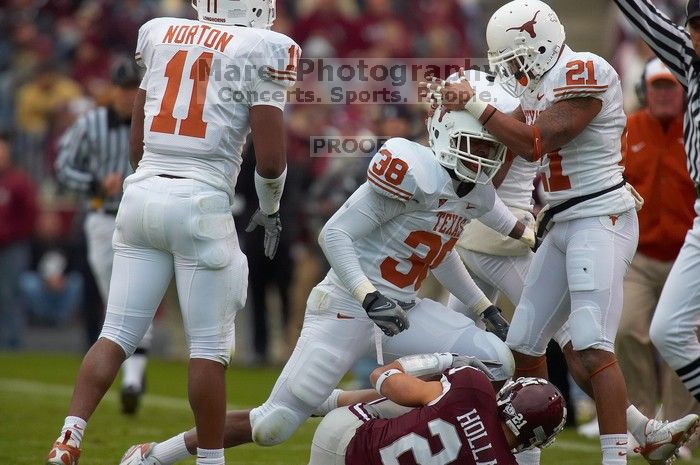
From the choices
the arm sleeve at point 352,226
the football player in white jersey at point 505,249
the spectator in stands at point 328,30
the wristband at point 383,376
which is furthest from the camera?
the spectator in stands at point 328,30

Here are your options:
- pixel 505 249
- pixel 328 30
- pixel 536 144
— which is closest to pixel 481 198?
pixel 536 144

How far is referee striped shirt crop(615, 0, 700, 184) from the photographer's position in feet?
16.9

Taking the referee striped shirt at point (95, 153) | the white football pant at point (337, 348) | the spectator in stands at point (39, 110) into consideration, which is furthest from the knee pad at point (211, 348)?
the spectator in stands at point (39, 110)

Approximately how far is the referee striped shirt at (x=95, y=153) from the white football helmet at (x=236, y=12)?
3.06 m

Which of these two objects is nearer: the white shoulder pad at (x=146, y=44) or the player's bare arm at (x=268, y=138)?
the player's bare arm at (x=268, y=138)

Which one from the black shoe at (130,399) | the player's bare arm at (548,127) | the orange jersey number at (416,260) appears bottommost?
the black shoe at (130,399)

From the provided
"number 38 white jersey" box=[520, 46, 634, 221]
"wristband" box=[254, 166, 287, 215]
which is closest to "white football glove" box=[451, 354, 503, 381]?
"number 38 white jersey" box=[520, 46, 634, 221]

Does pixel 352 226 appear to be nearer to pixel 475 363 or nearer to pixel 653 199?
pixel 475 363

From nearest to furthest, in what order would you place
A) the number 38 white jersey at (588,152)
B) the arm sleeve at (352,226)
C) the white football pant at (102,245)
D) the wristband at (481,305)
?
1. the arm sleeve at (352,226)
2. the number 38 white jersey at (588,152)
3. the wristband at (481,305)
4. the white football pant at (102,245)

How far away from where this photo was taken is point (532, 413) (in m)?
4.26

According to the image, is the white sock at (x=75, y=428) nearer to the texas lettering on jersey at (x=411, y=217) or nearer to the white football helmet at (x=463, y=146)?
the texas lettering on jersey at (x=411, y=217)

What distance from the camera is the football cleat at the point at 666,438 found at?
5109 mm

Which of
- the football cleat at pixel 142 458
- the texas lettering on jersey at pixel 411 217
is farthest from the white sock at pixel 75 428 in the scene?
the texas lettering on jersey at pixel 411 217

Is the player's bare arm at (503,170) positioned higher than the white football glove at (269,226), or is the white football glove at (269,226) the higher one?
the player's bare arm at (503,170)
